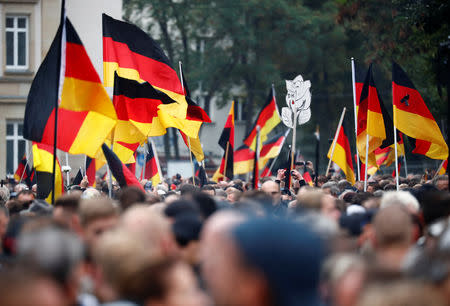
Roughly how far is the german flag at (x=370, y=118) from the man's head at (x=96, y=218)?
8.45 meters

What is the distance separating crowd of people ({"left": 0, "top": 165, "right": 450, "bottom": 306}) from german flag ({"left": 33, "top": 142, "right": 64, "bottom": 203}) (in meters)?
4.80

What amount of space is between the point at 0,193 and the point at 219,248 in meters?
9.43

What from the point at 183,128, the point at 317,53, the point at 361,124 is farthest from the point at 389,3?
the point at 317,53

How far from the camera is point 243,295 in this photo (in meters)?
2.55

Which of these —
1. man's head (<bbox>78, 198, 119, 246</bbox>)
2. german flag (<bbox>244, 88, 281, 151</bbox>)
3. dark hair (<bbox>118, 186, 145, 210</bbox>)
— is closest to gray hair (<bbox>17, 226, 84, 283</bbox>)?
man's head (<bbox>78, 198, 119, 246</bbox>)

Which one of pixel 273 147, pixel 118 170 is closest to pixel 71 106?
pixel 118 170

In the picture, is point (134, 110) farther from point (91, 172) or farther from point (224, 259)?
point (224, 259)

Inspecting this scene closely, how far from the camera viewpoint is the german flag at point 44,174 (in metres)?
11.4

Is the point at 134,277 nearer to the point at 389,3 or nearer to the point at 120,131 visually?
the point at 120,131

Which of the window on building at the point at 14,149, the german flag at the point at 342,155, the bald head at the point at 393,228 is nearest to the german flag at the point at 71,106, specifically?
the bald head at the point at 393,228

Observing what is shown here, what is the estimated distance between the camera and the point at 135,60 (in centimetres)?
1237

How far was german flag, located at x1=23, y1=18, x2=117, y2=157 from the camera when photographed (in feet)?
30.8

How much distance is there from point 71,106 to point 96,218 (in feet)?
14.2

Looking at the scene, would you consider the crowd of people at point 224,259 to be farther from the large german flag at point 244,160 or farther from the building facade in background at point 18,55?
the building facade in background at point 18,55
